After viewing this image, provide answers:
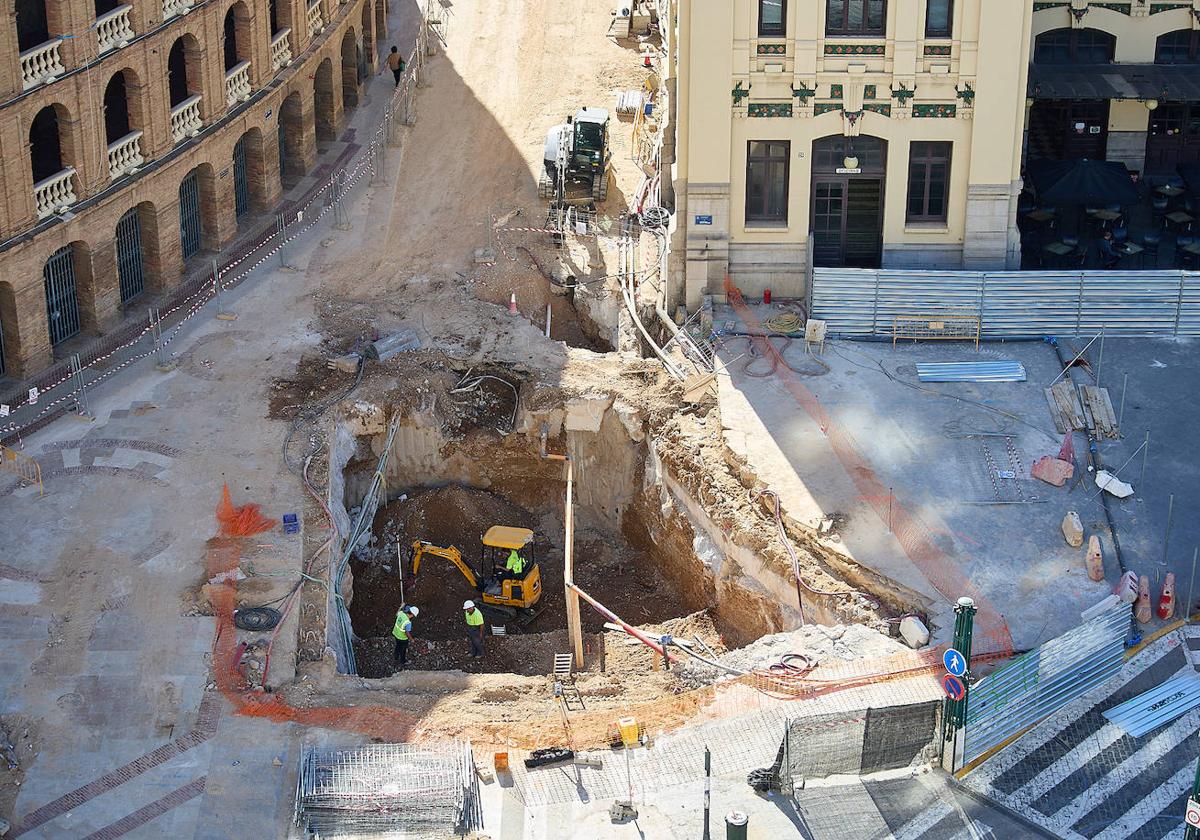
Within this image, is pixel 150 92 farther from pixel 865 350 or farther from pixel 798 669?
pixel 798 669

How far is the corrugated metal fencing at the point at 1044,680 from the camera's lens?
39.4 meters

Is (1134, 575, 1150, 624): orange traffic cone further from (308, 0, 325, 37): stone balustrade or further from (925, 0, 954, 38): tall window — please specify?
(308, 0, 325, 37): stone balustrade

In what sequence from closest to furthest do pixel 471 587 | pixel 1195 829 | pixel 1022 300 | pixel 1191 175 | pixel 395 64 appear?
pixel 1195 829 < pixel 471 587 < pixel 1022 300 < pixel 1191 175 < pixel 395 64

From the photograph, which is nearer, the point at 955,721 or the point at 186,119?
the point at 955,721

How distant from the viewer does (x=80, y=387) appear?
178 feet

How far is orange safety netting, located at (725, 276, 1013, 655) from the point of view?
140 feet

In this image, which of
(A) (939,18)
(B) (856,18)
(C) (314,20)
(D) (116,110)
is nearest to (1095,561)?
(A) (939,18)

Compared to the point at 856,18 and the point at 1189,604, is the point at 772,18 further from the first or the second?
the point at 1189,604

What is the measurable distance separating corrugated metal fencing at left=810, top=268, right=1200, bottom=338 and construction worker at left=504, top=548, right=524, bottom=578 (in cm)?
1146

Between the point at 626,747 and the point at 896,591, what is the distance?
7962 mm

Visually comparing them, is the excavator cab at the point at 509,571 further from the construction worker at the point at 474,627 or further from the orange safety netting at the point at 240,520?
the orange safety netting at the point at 240,520

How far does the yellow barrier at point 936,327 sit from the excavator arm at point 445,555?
1368cm

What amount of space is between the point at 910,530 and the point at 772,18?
1648cm

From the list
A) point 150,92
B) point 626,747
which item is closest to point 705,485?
point 626,747
